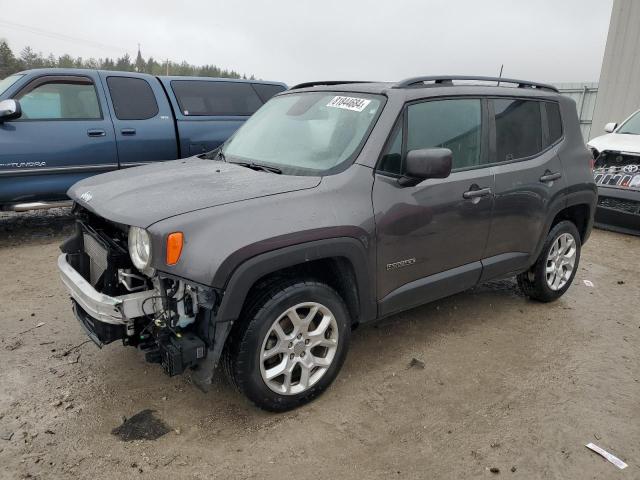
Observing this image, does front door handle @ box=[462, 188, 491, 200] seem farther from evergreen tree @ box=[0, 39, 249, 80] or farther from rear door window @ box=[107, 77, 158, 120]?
evergreen tree @ box=[0, 39, 249, 80]

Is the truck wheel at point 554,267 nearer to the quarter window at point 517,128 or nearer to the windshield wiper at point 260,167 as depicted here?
the quarter window at point 517,128

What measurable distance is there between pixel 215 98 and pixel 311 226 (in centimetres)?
511

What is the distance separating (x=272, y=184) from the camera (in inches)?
112

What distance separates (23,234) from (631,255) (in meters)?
7.54

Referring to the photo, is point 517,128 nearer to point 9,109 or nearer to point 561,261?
point 561,261

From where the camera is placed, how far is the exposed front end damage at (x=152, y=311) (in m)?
2.50

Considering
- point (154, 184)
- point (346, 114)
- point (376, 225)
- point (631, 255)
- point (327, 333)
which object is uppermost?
point (346, 114)

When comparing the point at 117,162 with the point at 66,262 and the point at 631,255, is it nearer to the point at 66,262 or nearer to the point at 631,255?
the point at 66,262

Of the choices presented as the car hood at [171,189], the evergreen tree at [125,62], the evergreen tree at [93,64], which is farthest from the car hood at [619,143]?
the evergreen tree at [125,62]

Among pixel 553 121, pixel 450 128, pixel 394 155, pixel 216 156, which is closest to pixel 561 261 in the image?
pixel 553 121

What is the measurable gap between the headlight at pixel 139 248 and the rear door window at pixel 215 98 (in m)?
4.62

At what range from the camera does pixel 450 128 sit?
11.4 feet

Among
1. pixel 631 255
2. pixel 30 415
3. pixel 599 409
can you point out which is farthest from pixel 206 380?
pixel 631 255

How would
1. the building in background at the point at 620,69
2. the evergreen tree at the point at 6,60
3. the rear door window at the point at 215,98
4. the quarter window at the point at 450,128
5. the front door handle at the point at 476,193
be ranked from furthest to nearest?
the evergreen tree at the point at 6,60, the building in background at the point at 620,69, the rear door window at the point at 215,98, the front door handle at the point at 476,193, the quarter window at the point at 450,128
